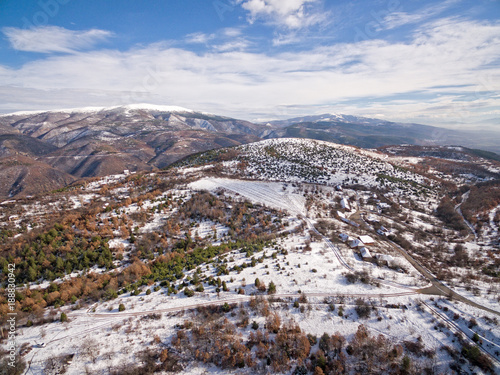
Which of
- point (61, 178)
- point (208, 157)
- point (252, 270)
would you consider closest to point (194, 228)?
point (252, 270)

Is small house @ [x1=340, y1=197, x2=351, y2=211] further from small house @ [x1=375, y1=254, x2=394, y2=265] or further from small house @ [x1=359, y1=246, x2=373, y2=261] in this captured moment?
small house @ [x1=375, y1=254, x2=394, y2=265]

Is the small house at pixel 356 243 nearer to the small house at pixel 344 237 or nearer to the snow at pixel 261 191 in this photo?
the small house at pixel 344 237

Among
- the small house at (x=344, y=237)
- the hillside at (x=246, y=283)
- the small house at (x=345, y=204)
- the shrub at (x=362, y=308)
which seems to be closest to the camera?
the hillside at (x=246, y=283)

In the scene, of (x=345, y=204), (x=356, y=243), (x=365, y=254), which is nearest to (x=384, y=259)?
(x=365, y=254)

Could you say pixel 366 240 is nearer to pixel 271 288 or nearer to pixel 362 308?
pixel 362 308

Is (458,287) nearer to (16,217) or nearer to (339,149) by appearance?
(16,217)

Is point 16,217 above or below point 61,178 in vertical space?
above

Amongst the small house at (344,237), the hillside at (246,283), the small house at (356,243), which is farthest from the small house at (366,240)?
the small house at (344,237)

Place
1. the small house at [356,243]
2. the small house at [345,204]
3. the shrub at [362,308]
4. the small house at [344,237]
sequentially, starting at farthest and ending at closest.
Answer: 1. the small house at [345,204]
2. the small house at [344,237]
3. the small house at [356,243]
4. the shrub at [362,308]
